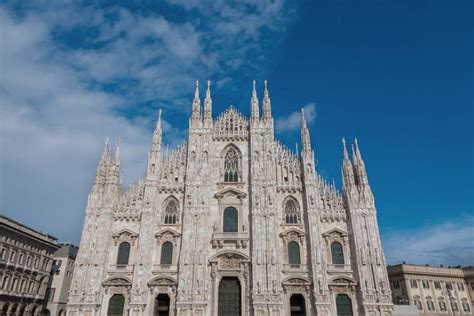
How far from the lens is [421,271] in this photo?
163 ft

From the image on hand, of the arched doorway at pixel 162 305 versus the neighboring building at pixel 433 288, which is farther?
the neighboring building at pixel 433 288

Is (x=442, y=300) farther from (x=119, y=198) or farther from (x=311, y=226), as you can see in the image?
(x=119, y=198)

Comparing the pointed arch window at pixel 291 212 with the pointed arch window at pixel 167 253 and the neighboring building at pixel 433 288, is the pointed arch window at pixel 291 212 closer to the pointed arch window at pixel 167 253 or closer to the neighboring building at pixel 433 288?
the pointed arch window at pixel 167 253

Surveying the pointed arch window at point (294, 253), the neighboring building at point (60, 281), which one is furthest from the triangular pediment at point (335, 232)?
the neighboring building at point (60, 281)

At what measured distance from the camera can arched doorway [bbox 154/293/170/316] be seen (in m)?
30.1

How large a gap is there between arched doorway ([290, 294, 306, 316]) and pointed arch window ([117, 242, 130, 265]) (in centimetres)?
1464

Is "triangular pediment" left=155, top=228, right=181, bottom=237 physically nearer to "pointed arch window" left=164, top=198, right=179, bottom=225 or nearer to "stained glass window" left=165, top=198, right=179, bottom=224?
"pointed arch window" left=164, top=198, right=179, bottom=225

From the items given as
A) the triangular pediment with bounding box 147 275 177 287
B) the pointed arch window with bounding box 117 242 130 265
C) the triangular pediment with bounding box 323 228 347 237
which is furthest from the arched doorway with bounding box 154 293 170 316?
the triangular pediment with bounding box 323 228 347 237

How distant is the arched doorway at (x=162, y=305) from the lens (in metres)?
30.1

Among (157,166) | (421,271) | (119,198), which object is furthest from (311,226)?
(421,271)

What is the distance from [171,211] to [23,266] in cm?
1869

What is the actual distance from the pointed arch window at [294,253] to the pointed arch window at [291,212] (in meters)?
2.03

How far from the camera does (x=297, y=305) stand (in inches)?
1195

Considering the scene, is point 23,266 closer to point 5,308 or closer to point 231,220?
point 5,308
